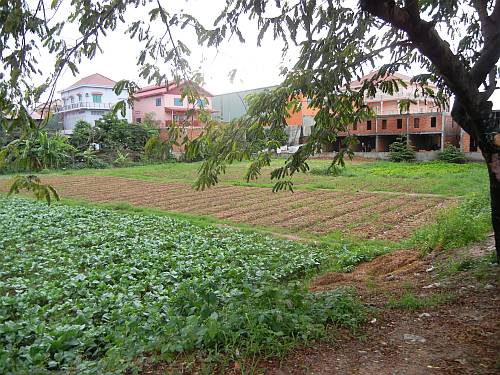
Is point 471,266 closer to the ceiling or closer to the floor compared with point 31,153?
closer to the floor

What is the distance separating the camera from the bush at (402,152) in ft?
91.4

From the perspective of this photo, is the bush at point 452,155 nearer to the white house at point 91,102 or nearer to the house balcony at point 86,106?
the white house at point 91,102

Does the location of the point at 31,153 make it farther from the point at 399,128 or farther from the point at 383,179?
the point at 399,128

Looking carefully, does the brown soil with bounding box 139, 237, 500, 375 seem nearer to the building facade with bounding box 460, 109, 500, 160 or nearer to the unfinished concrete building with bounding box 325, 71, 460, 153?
the unfinished concrete building with bounding box 325, 71, 460, 153

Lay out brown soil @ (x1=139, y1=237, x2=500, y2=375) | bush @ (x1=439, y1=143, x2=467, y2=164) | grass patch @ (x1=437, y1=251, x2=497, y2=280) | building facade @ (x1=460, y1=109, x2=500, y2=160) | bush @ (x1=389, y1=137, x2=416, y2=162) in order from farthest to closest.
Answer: bush @ (x1=389, y1=137, x2=416, y2=162) → building facade @ (x1=460, y1=109, x2=500, y2=160) → bush @ (x1=439, y1=143, x2=467, y2=164) → grass patch @ (x1=437, y1=251, x2=497, y2=280) → brown soil @ (x1=139, y1=237, x2=500, y2=375)

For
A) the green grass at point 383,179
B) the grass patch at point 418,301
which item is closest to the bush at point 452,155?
the green grass at point 383,179

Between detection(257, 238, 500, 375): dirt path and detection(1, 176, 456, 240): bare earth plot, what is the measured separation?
430cm

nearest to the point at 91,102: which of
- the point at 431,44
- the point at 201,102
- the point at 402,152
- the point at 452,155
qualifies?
the point at 402,152

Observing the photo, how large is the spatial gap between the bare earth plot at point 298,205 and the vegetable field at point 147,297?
2069mm

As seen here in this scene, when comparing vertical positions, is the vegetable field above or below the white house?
below

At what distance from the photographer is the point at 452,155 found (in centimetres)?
2597

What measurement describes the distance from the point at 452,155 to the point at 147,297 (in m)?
24.6

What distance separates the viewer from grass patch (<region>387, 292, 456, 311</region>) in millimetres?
4238

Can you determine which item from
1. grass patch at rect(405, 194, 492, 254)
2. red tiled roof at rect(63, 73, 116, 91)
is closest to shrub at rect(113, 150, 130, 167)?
red tiled roof at rect(63, 73, 116, 91)
